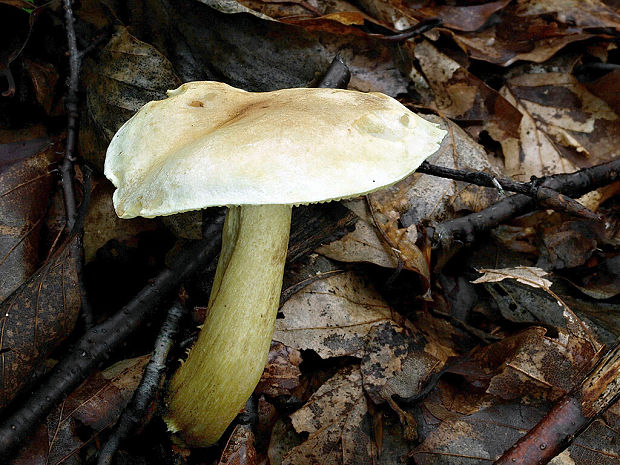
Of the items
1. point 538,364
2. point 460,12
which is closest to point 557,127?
point 460,12

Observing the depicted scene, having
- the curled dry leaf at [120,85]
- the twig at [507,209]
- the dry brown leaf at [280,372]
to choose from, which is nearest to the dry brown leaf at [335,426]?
the dry brown leaf at [280,372]

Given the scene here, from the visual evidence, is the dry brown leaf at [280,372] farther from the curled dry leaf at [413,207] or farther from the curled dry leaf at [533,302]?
the curled dry leaf at [533,302]

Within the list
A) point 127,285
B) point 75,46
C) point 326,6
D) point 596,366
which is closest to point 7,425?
point 127,285

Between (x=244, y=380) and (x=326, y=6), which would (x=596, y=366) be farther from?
(x=326, y=6)

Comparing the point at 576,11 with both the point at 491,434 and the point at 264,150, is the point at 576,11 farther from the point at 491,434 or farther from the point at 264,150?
the point at 264,150

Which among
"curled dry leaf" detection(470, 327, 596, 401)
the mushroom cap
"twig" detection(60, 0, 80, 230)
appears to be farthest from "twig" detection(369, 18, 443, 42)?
"curled dry leaf" detection(470, 327, 596, 401)
